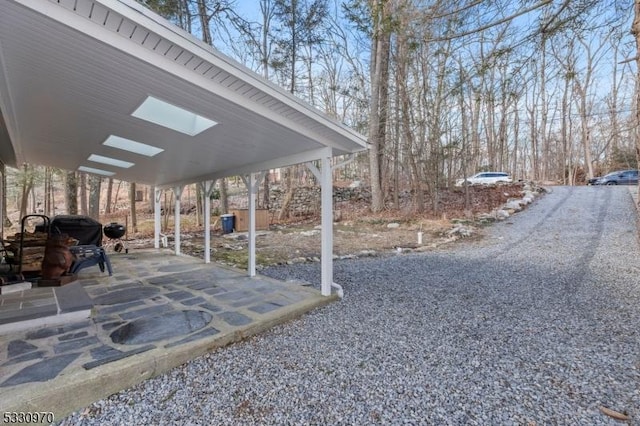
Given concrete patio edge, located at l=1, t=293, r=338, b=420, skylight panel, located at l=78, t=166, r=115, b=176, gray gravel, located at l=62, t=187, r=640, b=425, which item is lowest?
gray gravel, located at l=62, t=187, r=640, b=425

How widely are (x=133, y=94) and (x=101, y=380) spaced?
7.39 ft

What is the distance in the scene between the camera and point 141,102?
2816 millimetres

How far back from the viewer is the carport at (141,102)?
1858mm

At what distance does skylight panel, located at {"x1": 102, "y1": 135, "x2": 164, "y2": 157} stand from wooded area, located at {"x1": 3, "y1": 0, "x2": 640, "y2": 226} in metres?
3.32

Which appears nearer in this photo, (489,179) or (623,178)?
(623,178)

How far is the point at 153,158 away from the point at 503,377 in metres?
5.45

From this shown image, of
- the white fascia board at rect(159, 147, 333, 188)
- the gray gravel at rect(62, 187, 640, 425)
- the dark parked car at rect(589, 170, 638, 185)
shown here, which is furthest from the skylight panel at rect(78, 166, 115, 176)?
the dark parked car at rect(589, 170, 638, 185)

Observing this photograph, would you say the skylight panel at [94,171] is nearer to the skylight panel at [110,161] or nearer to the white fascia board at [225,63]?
the skylight panel at [110,161]

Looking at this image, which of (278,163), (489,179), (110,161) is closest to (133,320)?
(278,163)

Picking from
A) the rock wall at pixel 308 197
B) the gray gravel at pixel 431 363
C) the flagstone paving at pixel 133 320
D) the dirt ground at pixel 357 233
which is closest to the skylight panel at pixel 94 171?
the dirt ground at pixel 357 233

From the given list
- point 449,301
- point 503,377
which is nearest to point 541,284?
point 449,301

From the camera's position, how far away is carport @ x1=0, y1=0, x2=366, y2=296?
1.86 m

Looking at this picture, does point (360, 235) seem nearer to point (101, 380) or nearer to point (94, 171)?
point (94, 171)

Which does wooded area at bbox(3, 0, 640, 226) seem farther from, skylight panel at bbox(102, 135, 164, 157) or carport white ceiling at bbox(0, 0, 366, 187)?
skylight panel at bbox(102, 135, 164, 157)
